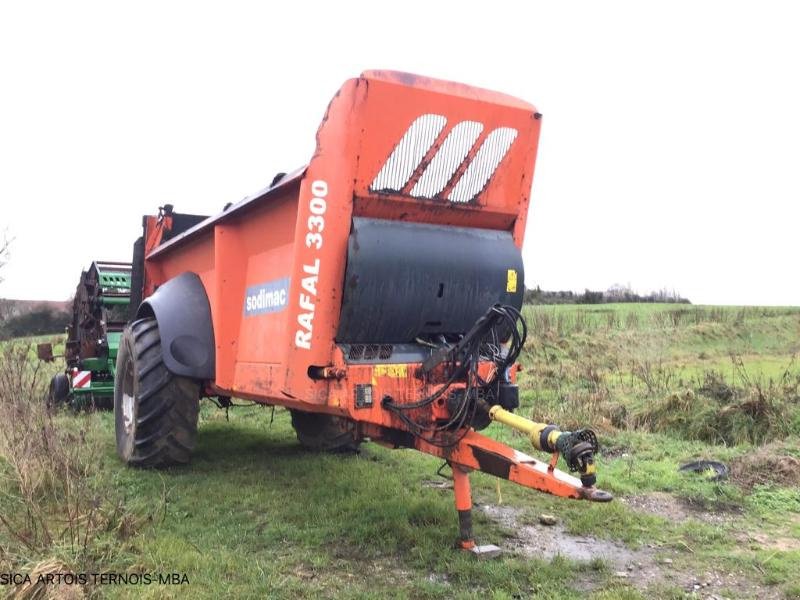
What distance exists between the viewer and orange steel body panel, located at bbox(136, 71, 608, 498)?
3.87m

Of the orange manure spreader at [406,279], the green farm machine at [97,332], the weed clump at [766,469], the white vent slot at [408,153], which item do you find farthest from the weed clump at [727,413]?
the green farm machine at [97,332]

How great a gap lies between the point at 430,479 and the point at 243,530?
1.89 meters

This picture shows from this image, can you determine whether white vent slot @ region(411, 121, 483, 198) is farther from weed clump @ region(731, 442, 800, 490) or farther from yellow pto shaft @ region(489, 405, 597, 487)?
weed clump @ region(731, 442, 800, 490)

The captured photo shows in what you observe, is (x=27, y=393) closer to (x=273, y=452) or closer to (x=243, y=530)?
(x=273, y=452)

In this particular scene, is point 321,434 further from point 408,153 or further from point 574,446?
point 574,446

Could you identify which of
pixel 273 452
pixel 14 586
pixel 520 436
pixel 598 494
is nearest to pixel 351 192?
pixel 598 494

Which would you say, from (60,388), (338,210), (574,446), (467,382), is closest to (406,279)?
(338,210)

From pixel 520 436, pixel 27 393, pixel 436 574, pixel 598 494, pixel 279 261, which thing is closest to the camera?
pixel 598 494

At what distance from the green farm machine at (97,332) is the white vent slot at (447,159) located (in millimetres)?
6522

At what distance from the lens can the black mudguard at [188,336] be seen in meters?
5.36

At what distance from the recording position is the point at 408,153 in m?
4.11

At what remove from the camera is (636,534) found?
4496mm

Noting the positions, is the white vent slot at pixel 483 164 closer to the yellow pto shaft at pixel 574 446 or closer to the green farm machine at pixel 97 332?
the yellow pto shaft at pixel 574 446

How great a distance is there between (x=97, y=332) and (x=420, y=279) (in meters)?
6.92
